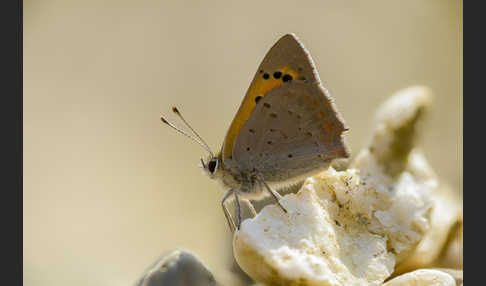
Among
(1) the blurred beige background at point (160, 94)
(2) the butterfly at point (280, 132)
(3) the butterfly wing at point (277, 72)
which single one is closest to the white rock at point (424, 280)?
(2) the butterfly at point (280, 132)

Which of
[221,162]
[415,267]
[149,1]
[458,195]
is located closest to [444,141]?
[458,195]

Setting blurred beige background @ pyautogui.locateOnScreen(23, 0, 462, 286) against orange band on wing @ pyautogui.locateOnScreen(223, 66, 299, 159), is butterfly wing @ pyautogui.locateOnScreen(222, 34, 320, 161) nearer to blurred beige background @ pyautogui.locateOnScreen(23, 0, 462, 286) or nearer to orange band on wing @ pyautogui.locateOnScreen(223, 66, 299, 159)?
orange band on wing @ pyautogui.locateOnScreen(223, 66, 299, 159)

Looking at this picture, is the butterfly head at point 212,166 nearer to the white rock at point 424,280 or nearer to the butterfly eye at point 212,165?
the butterfly eye at point 212,165

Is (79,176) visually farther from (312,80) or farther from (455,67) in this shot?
(455,67)

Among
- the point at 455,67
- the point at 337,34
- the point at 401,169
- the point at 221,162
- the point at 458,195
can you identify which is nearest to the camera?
the point at 401,169

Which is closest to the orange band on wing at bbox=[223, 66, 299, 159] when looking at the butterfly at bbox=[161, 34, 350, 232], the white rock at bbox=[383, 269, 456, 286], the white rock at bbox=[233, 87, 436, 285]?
the butterfly at bbox=[161, 34, 350, 232]

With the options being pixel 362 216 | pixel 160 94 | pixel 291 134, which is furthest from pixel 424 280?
pixel 160 94

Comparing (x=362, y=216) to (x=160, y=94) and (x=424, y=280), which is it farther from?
(x=160, y=94)
